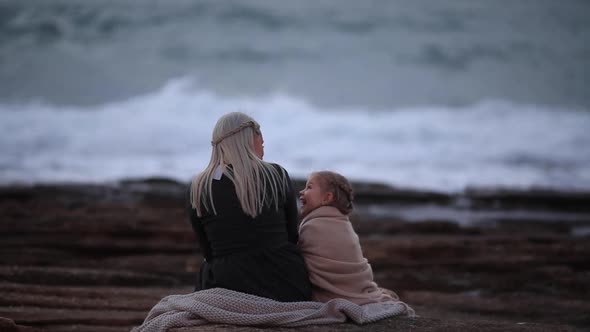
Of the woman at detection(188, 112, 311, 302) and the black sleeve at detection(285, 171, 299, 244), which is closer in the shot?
the woman at detection(188, 112, 311, 302)

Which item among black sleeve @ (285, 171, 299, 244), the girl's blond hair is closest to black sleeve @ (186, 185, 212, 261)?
black sleeve @ (285, 171, 299, 244)

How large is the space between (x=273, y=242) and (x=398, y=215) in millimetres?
21886

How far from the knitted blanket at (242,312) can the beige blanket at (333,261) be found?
0.19 metres

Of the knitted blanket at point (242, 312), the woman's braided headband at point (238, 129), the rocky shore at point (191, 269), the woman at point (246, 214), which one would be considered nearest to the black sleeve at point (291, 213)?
the woman at point (246, 214)

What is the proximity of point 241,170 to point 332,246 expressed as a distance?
0.86 meters

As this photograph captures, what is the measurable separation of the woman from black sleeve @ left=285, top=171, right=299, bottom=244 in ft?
0.17

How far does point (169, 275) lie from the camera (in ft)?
35.7

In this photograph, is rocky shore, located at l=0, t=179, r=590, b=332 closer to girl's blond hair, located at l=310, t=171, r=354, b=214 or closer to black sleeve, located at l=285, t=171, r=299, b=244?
black sleeve, located at l=285, t=171, r=299, b=244

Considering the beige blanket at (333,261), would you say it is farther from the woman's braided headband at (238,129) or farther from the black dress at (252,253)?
the woman's braided headband at (238,129)

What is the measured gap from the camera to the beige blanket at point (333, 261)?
4.84 metres

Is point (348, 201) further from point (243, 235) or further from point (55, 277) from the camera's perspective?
point (55, 277)

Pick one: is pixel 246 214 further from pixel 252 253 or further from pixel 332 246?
pixel 332 246

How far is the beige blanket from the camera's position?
15.9 feet

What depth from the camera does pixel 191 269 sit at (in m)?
11.7
